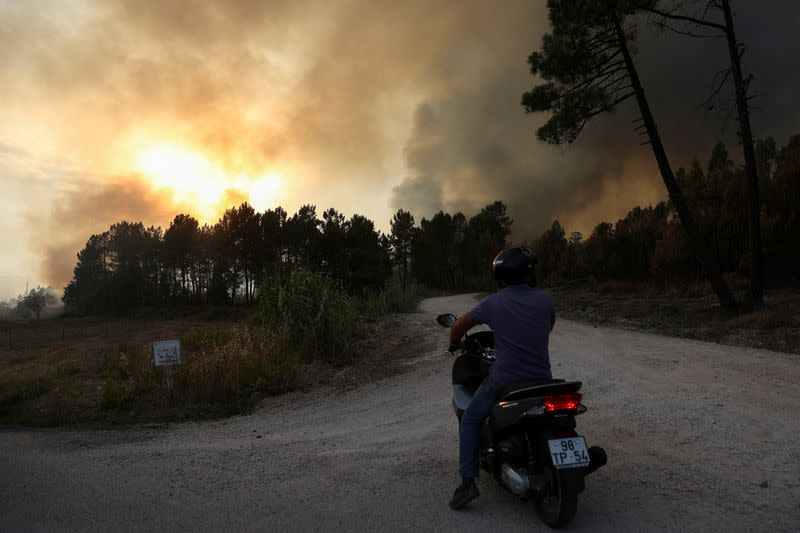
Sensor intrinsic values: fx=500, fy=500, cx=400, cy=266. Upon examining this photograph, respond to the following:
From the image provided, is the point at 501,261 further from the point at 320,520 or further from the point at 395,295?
the point at 395,295

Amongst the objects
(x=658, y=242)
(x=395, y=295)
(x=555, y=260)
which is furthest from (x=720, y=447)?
(x=555, y=260)

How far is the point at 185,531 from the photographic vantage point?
377 centimetres

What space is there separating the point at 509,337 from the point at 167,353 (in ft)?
23.5

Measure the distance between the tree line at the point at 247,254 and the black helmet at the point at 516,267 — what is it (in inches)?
1673

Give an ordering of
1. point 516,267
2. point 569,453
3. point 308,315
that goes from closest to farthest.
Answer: point 569,453, point 516,267, point 308,315

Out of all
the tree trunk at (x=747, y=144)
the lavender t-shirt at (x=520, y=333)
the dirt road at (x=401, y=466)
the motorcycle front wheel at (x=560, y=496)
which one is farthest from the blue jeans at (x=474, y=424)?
the tree trunk at (x=747, y=144)

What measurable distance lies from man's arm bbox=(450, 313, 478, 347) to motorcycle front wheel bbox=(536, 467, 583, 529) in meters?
1.17

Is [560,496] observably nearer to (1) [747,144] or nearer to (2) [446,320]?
Answer: (2) [446,320]

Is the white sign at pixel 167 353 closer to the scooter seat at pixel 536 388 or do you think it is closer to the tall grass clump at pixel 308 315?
the tall grass clump at pixel 308 315

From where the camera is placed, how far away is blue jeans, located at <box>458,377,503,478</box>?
378 cm

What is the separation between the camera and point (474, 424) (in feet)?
12.6

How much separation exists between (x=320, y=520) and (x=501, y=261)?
7.95 feet

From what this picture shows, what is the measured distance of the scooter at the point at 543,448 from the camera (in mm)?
3340

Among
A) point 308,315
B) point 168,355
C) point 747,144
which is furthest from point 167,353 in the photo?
point 747,144
